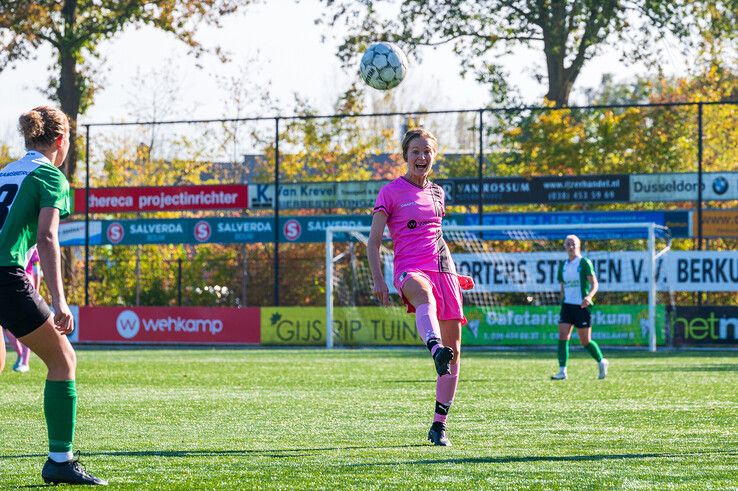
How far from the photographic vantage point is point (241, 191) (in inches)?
1209

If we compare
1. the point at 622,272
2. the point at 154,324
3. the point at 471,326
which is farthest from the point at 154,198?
the point at 622,272

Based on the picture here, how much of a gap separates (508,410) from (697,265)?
54.1ft

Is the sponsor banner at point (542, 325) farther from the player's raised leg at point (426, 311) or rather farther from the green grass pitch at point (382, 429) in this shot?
the player's raised leg at point (426, 311)

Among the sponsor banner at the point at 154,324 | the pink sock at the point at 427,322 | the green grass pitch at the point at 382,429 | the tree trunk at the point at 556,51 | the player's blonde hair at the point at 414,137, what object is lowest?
the sponsor banner at the point at 154,324

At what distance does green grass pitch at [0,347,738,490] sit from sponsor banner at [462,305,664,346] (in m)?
8.05

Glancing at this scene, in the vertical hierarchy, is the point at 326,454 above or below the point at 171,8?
below

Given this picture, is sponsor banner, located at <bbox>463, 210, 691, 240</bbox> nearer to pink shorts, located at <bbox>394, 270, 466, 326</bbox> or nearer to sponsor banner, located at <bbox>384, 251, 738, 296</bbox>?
sponsor banner, located at <bbox>384, 251, 738, 296</bbox>

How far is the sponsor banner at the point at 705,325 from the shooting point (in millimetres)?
25719

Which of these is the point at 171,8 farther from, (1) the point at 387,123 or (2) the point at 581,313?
(2) the point at 581,313

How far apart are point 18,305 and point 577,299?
1108 centimetres

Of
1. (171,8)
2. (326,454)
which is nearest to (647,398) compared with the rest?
(326,454)

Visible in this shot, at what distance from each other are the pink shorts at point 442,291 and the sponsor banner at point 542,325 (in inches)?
723

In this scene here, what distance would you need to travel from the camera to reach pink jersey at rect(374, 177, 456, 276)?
323 inches

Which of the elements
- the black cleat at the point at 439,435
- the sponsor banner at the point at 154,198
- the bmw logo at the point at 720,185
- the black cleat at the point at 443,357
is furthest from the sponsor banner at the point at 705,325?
the black cleat at the point at 443,357
